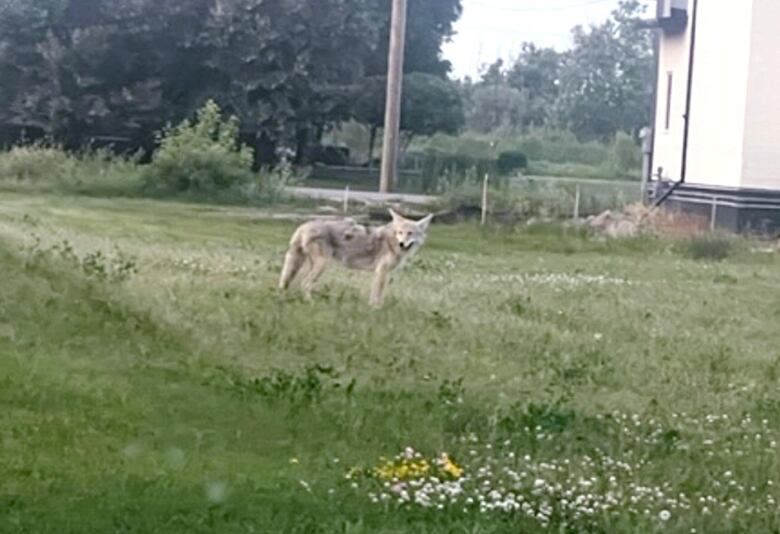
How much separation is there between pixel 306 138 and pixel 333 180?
2.15m

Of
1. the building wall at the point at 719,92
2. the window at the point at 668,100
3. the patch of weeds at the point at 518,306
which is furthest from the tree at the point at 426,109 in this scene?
the patch of weeds at the point at 518,306

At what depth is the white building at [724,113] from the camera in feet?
106

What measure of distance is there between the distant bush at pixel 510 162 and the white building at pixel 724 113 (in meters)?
12.9

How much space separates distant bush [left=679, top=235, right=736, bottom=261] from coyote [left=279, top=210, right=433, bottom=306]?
12.1 metres

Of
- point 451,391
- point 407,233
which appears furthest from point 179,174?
point 451,391

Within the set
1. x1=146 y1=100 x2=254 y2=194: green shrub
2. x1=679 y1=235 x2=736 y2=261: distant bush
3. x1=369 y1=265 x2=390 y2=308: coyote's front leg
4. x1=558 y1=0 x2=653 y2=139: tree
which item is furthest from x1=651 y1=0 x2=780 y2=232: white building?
x1=558 y1=0 x2=653 y2=139: tree

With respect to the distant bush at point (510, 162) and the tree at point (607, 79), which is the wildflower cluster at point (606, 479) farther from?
the tree at point (607, 79)

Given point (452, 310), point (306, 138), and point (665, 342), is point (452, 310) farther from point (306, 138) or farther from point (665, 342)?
point (306, 138)

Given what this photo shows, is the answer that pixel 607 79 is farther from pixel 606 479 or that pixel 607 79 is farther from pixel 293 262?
pixel 606 479

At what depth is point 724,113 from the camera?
111 ft

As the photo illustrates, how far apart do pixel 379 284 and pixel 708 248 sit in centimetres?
1344

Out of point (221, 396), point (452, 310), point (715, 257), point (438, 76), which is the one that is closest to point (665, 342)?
point (452, 310)

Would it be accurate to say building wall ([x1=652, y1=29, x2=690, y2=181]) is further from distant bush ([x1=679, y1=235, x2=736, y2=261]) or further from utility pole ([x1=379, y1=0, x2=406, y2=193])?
distant bush ([x1=679, y1=235, x2=736, y2=261])

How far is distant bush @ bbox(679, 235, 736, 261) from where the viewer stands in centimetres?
2714
